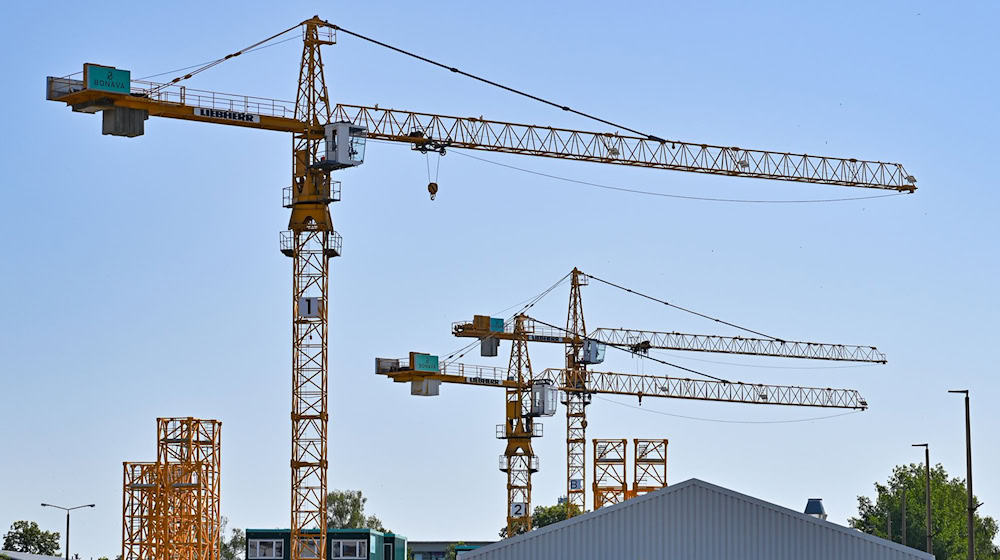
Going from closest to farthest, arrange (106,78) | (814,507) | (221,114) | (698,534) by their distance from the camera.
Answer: (698,534)
(106,78)
(221,114)
(814,507)

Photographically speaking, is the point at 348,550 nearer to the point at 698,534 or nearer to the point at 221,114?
the point at 221,114

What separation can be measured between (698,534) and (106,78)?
1971 inches

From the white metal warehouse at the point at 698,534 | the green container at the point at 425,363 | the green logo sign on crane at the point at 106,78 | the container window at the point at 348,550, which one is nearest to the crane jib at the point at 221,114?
the green logo sign on crane at the point at 106,78

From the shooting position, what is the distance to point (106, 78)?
316ft

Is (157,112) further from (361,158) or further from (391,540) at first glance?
(391,540)

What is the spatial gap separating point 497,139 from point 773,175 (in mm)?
38613

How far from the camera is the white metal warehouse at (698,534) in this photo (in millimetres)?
63250

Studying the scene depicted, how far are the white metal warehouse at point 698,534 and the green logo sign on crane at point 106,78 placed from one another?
4497 cm

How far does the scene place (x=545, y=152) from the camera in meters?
136

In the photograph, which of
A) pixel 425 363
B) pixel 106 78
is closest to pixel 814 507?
pixel 425 363

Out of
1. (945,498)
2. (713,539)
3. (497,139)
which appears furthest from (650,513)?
(945,498)

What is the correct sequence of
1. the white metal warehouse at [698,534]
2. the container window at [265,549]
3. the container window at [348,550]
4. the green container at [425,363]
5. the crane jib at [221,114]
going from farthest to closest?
1. the green container at [425,363]
2. the container window at [265,549]
3. the container window at [348,550]
4. the crane jib at [221,114]
5. the white metal warehouse at [698,534]

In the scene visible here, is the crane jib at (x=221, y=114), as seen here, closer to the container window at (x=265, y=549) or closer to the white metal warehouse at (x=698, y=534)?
the white metal warehouse at (x=698, y=534)

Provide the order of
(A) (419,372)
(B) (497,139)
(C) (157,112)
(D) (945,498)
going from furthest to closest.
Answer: (D) (945,498) → (A) (419,372) → (B) (497,139) → (C) (157,112)
